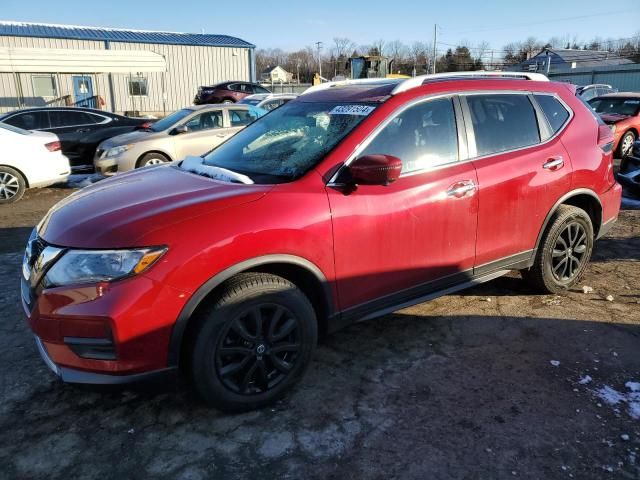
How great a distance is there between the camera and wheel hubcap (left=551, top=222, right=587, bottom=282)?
4.23m

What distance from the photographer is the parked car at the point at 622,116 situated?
11.6 metres

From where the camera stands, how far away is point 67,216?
9.32 ft

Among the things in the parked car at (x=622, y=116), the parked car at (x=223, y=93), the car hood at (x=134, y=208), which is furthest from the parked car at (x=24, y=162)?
the parked car at (x=223, y=93)

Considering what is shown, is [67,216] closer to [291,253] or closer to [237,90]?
[291,253]

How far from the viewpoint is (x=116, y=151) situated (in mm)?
9227

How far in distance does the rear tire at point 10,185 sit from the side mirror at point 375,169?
7631 mm

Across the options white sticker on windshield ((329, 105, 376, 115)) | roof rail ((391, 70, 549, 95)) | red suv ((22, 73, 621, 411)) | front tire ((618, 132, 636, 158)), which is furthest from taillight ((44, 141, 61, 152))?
front tire ((618, 132, 636, 158))

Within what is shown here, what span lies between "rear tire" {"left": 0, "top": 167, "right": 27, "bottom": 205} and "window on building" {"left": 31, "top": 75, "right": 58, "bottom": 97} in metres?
19.6

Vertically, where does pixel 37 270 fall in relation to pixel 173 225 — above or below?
below

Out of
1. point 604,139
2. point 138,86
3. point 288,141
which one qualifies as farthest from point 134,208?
point 138,86

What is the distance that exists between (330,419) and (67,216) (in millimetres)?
1866

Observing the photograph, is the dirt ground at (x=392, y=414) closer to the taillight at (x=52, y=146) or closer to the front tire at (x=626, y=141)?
the taillight at (x=52, y=146)

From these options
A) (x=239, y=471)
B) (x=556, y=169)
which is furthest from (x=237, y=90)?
(x=239, y=471)

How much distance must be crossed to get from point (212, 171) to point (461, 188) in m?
1.66
